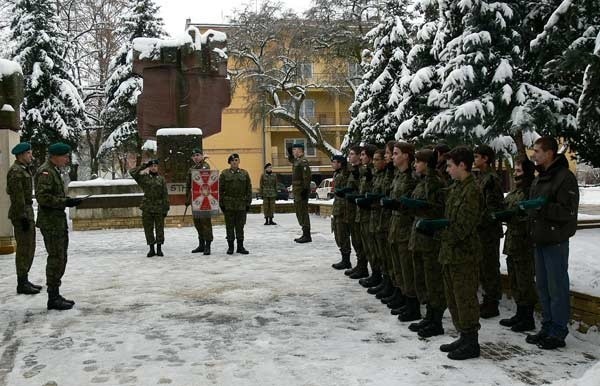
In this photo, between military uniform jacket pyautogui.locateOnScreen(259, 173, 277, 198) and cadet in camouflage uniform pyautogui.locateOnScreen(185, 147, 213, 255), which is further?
military uniform jacket pyautogui.locateOnScreen(259, 173, 277, 198)

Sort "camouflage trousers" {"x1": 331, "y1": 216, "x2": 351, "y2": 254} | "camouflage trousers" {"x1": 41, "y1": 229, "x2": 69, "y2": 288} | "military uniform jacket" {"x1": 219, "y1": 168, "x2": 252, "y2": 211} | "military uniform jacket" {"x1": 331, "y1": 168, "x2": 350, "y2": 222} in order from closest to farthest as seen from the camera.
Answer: "camouflage trousers" {"x1": 41, "y1": 229, "x2": 69, "y2": 288}
"military uniform jacket" {"x1": 331, "y1": 168, "x2": 350, "y2": 222}
"camouflage trousers" {"x1": 331, "y1": 216, "x2": 351, "y2": 254}
"military uniform jacket" {"x1": 219, "y1": 168, "x2": 252, "y2": 211}

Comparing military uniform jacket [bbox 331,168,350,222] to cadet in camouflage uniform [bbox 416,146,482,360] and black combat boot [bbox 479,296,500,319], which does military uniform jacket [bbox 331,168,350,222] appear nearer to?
black combat boot [bbox 479,296,500,319]

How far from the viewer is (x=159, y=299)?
7512mm

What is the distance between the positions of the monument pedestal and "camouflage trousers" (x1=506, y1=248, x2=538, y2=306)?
956 cm

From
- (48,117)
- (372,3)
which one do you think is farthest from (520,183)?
(48,117)

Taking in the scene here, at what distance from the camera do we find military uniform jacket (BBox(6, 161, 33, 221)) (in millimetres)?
7730

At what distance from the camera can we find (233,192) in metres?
11.4

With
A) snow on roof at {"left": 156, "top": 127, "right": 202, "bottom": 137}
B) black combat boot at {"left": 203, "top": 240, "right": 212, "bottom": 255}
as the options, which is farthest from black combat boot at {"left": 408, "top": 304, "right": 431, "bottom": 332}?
snow on roof at {"left": 156, "top": 127, "right": 202, "bottom": 137}

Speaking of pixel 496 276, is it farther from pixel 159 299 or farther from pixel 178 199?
pixel 178 199

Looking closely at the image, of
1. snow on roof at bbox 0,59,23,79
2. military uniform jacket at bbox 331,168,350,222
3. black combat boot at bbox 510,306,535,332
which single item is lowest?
black combat boot at bbox 510,306,535,332

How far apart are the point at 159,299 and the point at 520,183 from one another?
4.41 metres

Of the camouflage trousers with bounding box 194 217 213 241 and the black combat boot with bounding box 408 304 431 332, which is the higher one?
the camouflage trousers with bounding box 194 217 213 241

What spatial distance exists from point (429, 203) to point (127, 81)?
28781mm

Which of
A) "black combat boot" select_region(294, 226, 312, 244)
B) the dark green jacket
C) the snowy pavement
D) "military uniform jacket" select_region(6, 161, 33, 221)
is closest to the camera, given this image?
the snowy pavement
